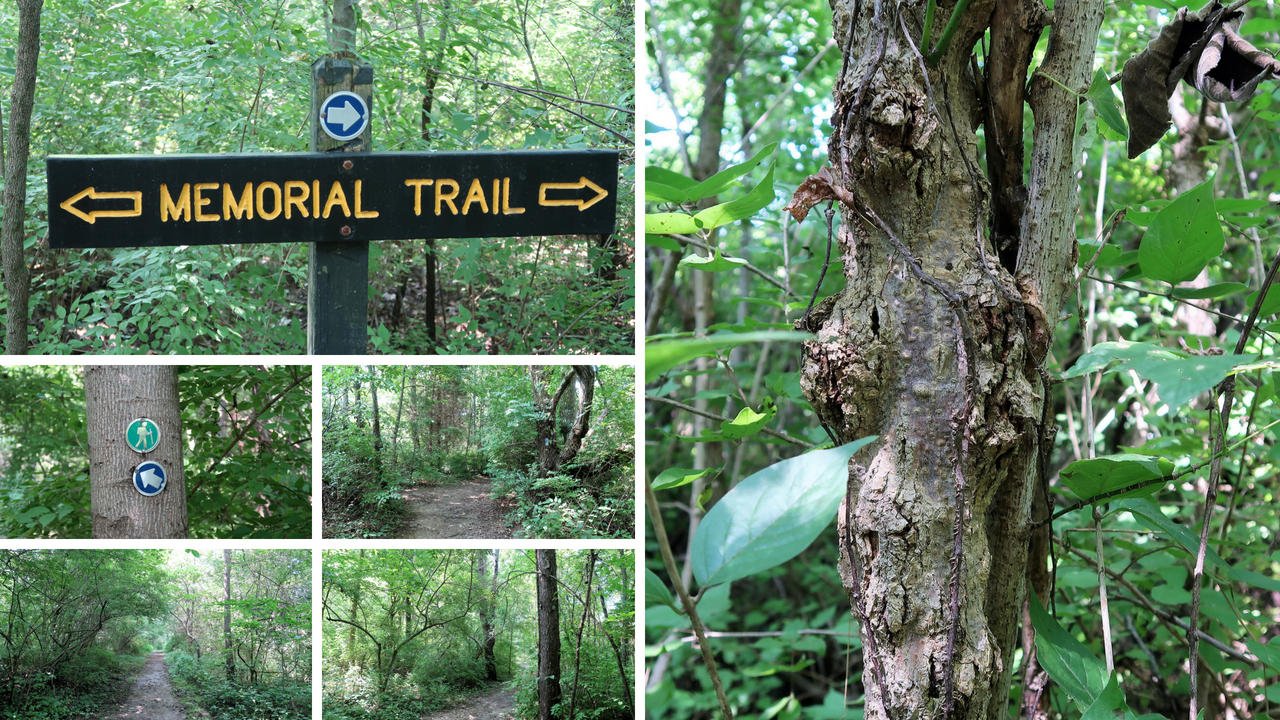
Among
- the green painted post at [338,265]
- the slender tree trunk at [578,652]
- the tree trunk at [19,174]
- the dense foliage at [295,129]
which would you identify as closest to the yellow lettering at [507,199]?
the green painted post at [338,265]

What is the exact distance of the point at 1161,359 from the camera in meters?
A: 0.52

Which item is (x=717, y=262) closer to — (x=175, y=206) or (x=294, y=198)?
(x=294, y=198)

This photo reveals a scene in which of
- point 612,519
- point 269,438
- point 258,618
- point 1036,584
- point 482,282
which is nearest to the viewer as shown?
point 1036,584

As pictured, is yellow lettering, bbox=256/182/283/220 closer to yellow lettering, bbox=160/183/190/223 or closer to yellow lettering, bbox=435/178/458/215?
yellow lettering, bbox=160/183/190/223

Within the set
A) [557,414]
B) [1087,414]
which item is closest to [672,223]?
[557,414]

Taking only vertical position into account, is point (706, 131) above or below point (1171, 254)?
above

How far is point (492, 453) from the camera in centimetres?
102

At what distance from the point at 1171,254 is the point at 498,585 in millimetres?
887

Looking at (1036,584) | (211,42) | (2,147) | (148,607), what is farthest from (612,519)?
(2,147)

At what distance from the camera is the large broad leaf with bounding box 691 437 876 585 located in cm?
38

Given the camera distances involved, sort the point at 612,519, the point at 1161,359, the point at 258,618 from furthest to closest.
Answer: the point at 258,618, the point at 612,519, the point at 1161,359

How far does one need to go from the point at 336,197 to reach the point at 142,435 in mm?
525

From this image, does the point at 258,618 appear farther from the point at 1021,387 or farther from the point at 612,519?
the point at 1021,387

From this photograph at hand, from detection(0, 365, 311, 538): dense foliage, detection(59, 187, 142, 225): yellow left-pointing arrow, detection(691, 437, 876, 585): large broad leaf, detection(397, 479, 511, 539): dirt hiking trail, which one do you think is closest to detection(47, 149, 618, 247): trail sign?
detection(59, 187, 142, 225): yellow left-pointing arrow
